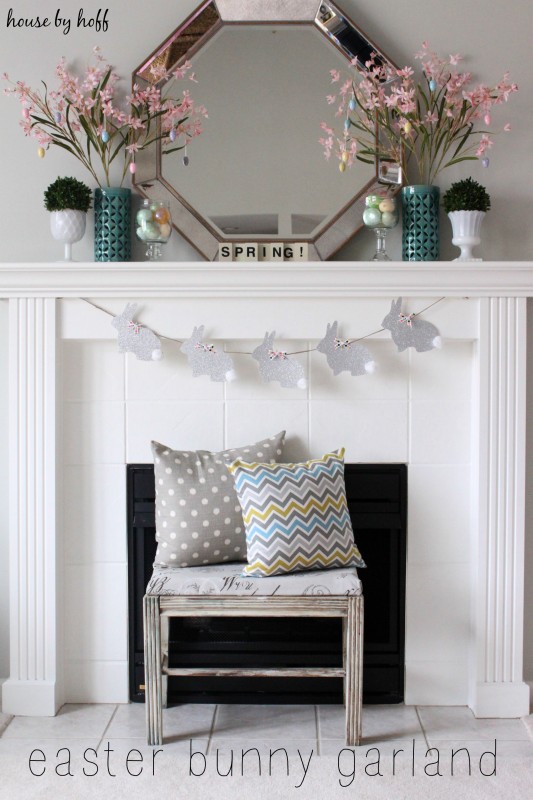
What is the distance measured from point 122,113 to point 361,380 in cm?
107

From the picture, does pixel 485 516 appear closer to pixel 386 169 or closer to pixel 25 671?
pixel 386 169

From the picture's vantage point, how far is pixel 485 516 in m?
2.66

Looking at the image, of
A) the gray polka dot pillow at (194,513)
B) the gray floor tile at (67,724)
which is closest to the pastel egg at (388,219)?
the gray polka dot pillow at (194,513)

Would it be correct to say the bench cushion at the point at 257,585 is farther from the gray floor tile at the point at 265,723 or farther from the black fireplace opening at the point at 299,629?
the gray floor tile at the point at 265,723

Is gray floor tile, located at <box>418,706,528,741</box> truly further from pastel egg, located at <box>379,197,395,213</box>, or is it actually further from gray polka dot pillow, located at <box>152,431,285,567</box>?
pastel egg, located at <box>379,197,395,213</box>

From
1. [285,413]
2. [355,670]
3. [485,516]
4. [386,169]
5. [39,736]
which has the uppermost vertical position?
[386,169]

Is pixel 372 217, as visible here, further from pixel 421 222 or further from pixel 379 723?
pixel 379 723

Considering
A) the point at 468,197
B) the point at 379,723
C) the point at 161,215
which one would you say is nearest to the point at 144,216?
the point at 161,215

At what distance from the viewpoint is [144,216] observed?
261cm

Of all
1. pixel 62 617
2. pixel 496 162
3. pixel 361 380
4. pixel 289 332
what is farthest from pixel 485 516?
pixel 62 617

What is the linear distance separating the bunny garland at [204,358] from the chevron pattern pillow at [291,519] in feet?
0.94

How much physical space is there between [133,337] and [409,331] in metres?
0.82

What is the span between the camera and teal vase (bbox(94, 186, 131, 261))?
8.71 ft

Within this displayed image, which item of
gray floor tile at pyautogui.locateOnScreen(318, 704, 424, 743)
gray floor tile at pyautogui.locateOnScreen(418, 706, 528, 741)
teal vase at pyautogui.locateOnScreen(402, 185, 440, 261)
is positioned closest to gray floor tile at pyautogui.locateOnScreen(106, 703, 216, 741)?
gray floor tile at pyautogui.locateOnScreen(318, 704, 424, 743)
